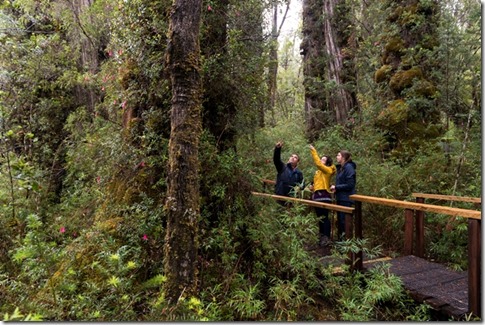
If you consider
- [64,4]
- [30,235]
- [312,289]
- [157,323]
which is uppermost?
[64,4]

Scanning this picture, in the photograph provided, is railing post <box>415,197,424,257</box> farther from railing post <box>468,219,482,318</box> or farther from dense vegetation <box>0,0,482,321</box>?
railing post <box>468,219,482,318</box>

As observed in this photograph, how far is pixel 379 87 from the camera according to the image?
10.1 m

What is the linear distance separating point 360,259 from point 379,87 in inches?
260

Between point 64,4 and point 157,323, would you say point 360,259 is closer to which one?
point 157,323

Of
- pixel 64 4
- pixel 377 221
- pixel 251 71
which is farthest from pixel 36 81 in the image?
pixel 377 221

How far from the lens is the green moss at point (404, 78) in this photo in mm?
9047

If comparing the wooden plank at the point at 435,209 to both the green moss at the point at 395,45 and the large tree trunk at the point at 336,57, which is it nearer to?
the green moss at the point at 395,45

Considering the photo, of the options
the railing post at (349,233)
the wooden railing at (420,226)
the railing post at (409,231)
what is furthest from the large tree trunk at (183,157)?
the railing post at (409,231)

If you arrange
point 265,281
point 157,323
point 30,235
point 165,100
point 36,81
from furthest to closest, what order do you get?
point 36,81
point 165,100
point 265,281
point 30,235
point 157,323

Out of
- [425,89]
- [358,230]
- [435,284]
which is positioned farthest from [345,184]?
[425,89]

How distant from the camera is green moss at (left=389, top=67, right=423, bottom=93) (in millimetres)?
9047

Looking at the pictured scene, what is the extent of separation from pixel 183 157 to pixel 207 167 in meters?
1.35

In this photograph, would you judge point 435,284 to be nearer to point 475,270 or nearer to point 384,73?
point 475,270

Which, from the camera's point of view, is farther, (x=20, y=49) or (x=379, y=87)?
(x=379, y=87)
